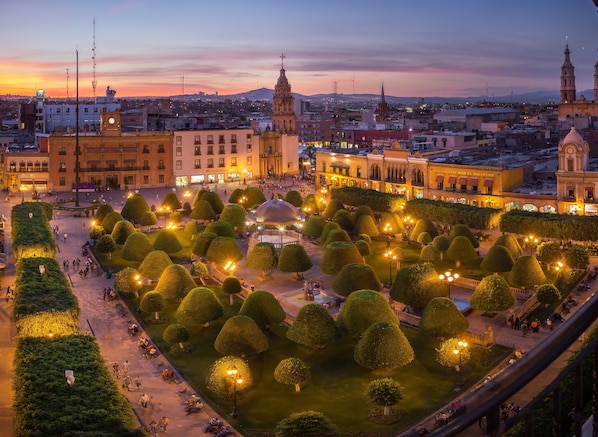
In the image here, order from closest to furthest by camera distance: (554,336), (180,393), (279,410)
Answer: (554,336)
(279,410)
(180,393)

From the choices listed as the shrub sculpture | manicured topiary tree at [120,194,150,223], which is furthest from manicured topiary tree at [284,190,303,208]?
the shrub sculpture

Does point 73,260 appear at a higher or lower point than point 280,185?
lower

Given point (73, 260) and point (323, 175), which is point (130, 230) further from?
point (323, 175)

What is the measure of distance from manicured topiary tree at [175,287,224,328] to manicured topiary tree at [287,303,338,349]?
4769mm

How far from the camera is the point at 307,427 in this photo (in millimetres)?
→ 20562

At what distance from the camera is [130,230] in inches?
1999

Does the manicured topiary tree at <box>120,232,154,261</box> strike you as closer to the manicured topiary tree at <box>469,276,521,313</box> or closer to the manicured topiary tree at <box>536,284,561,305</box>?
the manicured topiary tree at <box>469,276,521,313</box>

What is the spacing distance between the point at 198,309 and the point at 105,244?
58.8 ft

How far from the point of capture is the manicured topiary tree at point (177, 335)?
3008 cm

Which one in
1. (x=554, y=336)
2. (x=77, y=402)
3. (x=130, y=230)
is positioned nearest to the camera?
(x=554, y=336)

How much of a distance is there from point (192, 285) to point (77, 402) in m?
17.1

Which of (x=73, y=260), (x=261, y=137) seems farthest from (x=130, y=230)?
(x=261, y=137)

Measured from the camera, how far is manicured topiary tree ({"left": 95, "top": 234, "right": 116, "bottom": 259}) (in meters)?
47.6

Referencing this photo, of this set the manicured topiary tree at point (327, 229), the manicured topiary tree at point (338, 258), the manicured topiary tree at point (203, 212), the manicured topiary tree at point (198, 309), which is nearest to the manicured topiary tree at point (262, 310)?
the manicured topiary tree at point (198, 309)
